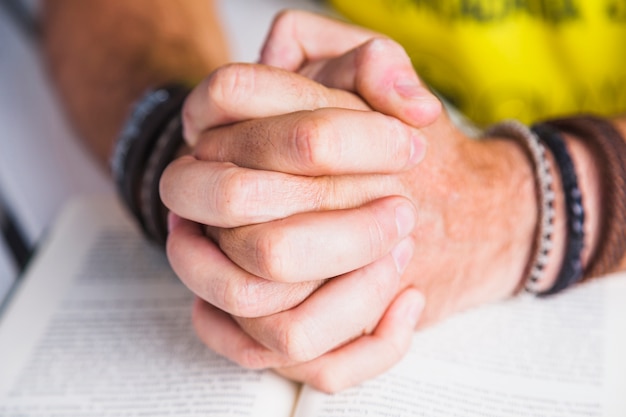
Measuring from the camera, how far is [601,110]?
0.95 meters

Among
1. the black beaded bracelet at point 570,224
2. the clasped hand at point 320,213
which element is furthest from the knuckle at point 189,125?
the black beaded bracelet at point 570,224

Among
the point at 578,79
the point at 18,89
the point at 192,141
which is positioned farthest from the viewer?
the point at 18,89

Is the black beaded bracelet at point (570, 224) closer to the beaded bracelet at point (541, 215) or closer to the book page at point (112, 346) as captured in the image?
the beaded bracelet at point (541, 215)

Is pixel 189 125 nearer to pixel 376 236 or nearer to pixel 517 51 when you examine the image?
pixel 376 236

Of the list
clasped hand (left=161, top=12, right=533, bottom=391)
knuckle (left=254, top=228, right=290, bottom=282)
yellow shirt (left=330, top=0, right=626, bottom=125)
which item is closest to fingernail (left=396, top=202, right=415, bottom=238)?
clasped hand (left=161, top=12, right=533, bottom=391)

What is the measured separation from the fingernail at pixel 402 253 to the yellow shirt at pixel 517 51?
44 cm

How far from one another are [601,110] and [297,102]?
567 mm

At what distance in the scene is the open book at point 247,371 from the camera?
0.57 metres

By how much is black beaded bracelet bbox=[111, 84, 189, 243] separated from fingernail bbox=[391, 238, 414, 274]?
28cm

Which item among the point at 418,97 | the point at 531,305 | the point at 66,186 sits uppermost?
the point at 418,97

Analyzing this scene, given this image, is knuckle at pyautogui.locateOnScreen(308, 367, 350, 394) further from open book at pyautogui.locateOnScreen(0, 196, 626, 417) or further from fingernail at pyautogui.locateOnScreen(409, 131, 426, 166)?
fingernail at pyautogui.locateOnScreen(409, 131, 426, 166)

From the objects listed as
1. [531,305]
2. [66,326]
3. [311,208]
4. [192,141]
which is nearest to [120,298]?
[66,326]

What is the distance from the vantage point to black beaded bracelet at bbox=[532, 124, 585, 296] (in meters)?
0.66

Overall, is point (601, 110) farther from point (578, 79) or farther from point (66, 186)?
point (66, 186)
